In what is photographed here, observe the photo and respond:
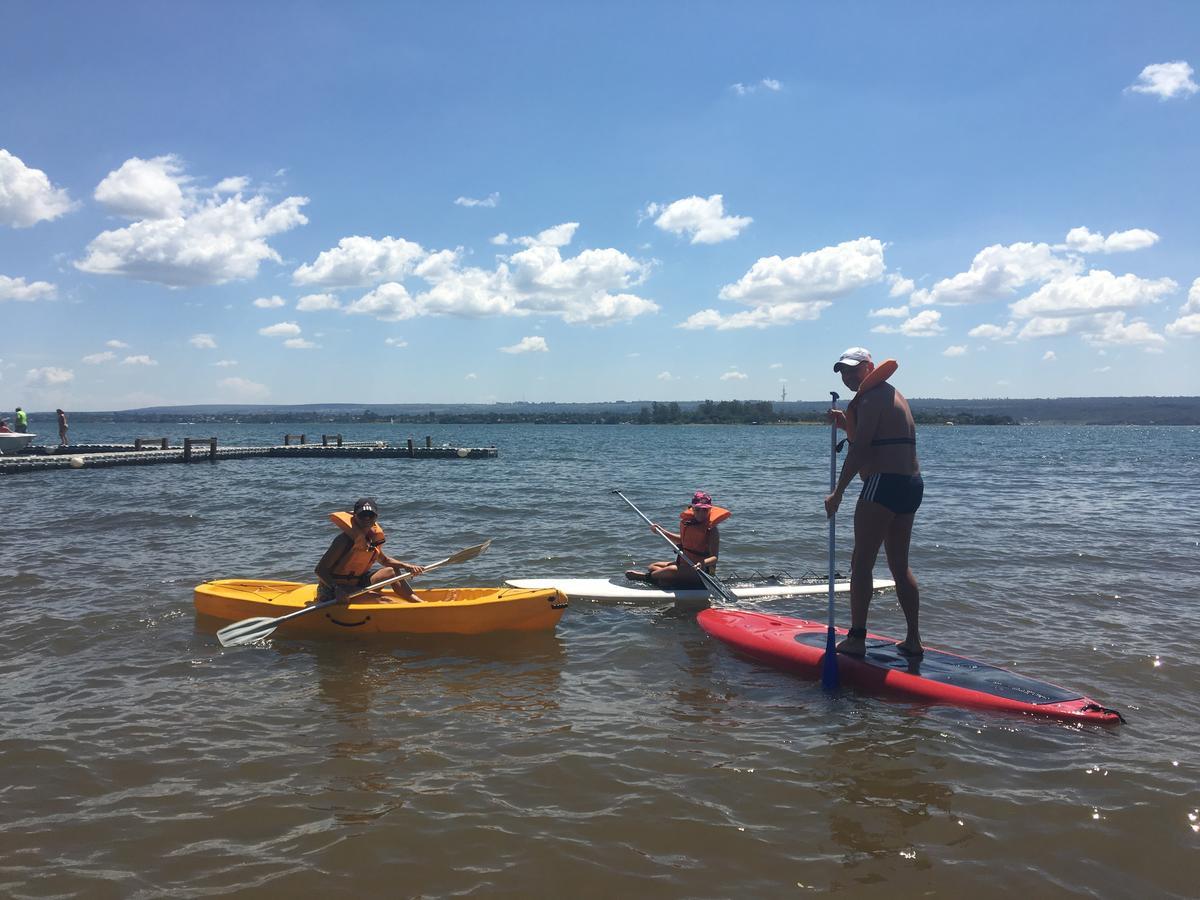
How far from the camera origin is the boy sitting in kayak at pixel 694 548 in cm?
989

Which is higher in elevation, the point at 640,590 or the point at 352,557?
the point at 352,557

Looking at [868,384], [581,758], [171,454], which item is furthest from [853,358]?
[171,454]

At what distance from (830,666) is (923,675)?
742 mm

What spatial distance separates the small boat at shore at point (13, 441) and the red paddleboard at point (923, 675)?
35.9 m

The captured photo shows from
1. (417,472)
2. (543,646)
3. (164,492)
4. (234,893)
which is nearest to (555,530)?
(543,646)

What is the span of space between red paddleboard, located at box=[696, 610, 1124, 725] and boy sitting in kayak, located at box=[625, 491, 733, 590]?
2.22 meters

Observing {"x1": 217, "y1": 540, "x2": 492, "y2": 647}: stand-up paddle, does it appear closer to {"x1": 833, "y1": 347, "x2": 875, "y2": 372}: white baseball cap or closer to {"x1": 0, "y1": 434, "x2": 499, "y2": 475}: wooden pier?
{"x1": 833, "y1": 347, "x2": 875, "y2": 372}: white baseball cap

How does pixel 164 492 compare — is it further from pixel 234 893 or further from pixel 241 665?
pixel 234 893

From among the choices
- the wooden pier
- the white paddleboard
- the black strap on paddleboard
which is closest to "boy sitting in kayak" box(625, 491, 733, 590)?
the white paddleboard

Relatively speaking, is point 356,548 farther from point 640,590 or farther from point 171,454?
point 171,454

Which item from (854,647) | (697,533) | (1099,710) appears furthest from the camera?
(697,533)

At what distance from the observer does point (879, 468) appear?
5.95m

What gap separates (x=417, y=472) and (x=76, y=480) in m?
12.8

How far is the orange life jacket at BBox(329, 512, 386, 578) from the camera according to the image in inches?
322
